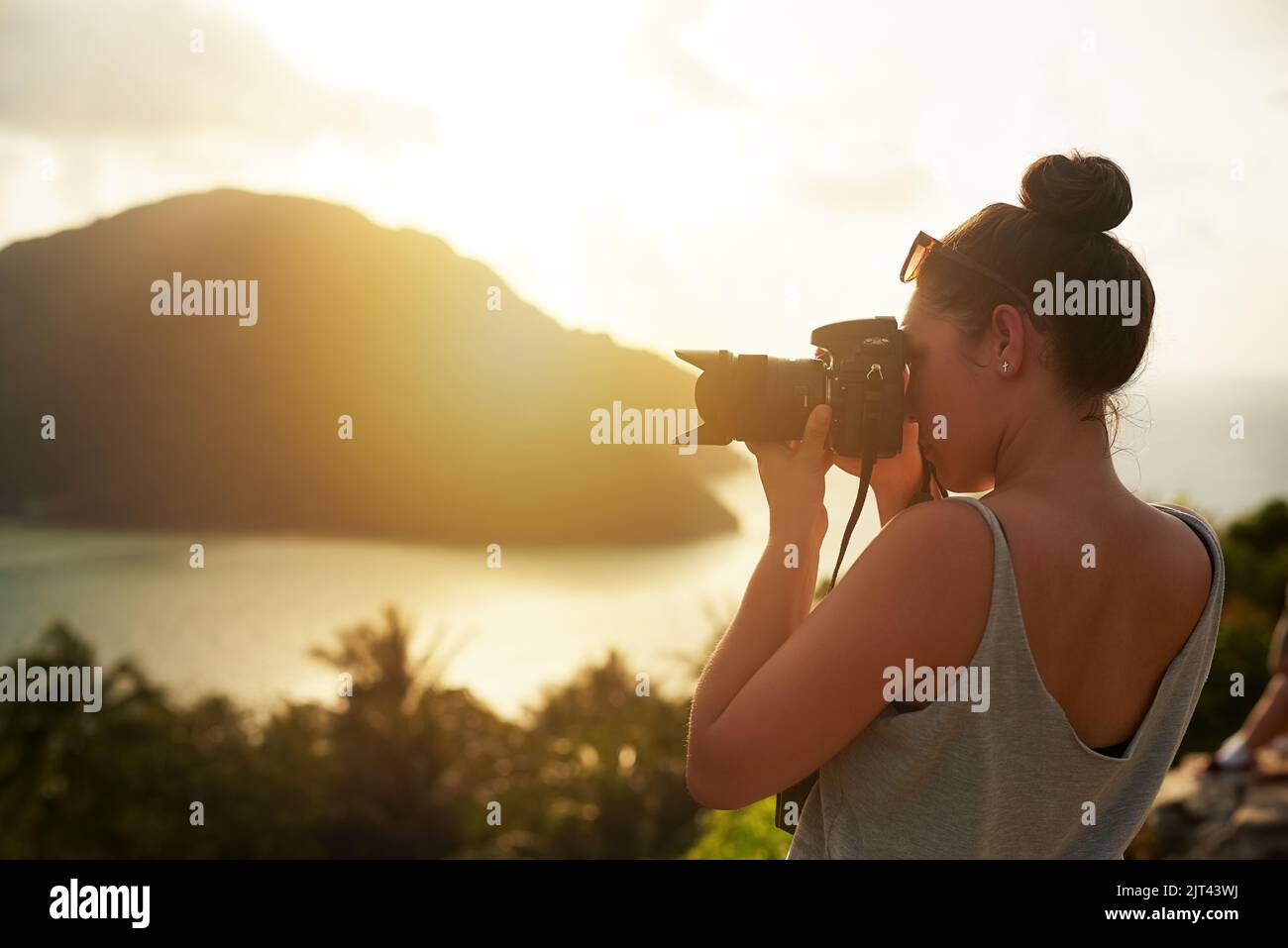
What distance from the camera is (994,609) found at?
3.62 ft

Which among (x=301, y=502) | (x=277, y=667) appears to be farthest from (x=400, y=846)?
(x=301, y=502)

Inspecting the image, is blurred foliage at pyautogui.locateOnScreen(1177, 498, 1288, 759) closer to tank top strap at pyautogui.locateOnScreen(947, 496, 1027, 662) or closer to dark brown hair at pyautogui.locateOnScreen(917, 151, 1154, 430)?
dark brown hair at pyautogui.locateOnScreen(917, 151, 1154, 430)

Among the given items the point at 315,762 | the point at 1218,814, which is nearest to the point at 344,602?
the point at 315,762

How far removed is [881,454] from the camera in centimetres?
137

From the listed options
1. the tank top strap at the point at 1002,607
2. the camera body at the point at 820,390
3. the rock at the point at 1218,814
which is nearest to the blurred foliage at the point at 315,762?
the rock at the point at 1218,814

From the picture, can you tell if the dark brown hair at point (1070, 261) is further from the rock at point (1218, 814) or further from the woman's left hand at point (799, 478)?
the rock at point (1218, 814)

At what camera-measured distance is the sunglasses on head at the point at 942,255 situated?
4.09 ft

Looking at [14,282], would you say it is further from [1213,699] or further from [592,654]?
[1213,699]

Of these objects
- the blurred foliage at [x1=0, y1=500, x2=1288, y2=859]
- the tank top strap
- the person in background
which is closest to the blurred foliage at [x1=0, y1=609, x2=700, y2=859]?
the blurred foliage at [x1=0, y1=500, x2=1288, y2=859]

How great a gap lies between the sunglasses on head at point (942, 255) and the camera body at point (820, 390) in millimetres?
100

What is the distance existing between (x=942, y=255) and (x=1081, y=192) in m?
0.18

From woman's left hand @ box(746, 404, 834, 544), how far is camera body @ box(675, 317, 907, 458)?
20mm

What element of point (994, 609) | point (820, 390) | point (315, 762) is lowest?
point (315, 762)

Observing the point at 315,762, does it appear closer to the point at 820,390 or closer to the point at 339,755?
the point at 339,755
